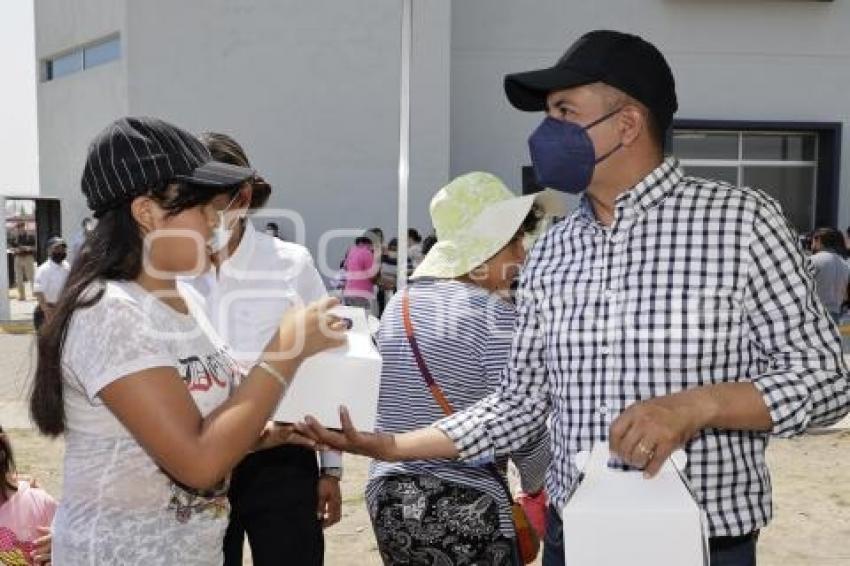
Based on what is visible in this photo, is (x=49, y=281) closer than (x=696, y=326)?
No

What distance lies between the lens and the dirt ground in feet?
14.5

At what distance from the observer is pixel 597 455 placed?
151 centimetres

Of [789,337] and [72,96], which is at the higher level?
[72,96]

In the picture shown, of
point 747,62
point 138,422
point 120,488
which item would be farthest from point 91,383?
point 747,62

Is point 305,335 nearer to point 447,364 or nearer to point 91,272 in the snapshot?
point 91,272

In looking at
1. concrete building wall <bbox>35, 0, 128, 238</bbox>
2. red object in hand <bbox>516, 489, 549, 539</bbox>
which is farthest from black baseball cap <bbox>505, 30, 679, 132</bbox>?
concrete building wall <bbox>35, 0, 128, 238</bbox>

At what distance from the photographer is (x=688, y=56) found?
16484mm

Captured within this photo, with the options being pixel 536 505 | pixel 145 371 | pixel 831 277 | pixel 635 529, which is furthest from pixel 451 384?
pixel 831 277

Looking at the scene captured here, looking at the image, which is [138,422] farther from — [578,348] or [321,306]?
[578,348]

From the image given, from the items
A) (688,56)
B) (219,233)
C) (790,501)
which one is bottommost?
(790,501)

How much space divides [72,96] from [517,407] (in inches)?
692

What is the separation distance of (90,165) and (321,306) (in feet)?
1.76

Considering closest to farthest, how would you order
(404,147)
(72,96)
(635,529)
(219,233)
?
(635,529) < (219,233) < (404,147) < (72,96)

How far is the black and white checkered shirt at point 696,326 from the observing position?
5.37 ft
